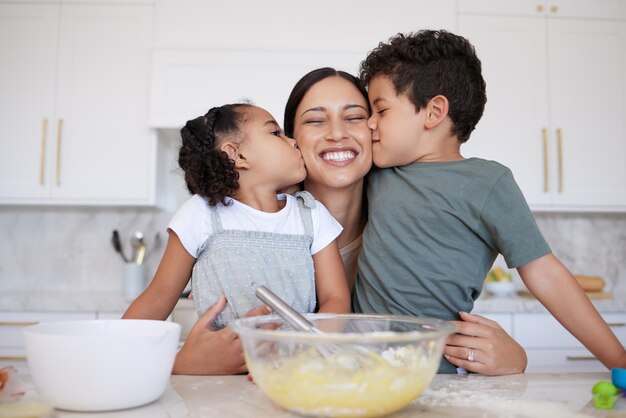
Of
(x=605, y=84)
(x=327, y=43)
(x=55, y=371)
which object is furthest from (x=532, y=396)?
(x=605, y=84)

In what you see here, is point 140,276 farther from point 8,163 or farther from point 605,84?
point 605,84

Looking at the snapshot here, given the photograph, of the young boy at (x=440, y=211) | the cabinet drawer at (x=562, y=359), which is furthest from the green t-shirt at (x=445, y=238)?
the cabinet drawer at (x=562, y=359)

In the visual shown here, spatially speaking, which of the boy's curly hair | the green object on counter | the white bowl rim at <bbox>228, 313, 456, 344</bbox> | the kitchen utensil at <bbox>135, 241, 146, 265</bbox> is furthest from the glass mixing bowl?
the kitchen utensil at <bbox>135, 241, 146, 265</bbox>

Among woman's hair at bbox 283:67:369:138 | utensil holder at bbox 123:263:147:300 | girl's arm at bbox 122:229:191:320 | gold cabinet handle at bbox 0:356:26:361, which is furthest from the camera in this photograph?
utensil holder at bbox 123:263:147:300

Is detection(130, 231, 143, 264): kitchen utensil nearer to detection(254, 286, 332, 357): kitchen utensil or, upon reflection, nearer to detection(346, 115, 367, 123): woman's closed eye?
detection(346, 115, 367, 123): woman's closed eye

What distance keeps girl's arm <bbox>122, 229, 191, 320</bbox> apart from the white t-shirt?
0.02 metres

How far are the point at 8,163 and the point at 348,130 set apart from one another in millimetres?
2013

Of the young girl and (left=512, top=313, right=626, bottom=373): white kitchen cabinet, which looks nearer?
the young girl

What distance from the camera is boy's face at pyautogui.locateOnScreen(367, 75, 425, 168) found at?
3.91 feet

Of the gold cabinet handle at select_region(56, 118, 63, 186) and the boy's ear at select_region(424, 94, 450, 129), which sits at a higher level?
the gold cabinet handle at select_region(56, 118, 63, 186)

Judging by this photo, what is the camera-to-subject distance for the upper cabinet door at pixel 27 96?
2553mm

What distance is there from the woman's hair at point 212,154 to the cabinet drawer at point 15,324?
1.42 m

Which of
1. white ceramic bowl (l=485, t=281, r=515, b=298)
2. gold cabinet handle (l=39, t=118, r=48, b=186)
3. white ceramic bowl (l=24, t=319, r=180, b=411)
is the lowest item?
white ceramic bowl (l=485, t=281, r=515, b=298)

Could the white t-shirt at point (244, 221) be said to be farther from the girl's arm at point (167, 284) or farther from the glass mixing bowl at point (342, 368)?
the glass mixing bowl at point (342, 368)
